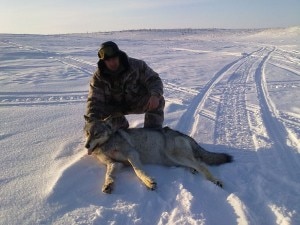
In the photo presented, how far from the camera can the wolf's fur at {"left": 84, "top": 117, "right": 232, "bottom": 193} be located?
4195 millimetres

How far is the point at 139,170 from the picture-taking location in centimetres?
391

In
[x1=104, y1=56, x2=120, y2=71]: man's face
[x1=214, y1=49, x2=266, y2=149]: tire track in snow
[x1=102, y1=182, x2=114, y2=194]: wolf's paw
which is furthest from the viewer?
[x1=214, y1=49, x2=266, y2=149]: tire track in snow

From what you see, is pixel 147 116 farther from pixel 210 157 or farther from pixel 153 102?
pixel 210 157

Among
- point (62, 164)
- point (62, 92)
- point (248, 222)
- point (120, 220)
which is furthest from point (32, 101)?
point (248, 222)

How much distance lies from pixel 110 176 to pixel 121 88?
1.50 meters

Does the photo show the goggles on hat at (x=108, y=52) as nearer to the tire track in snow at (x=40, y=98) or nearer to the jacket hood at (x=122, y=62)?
the jacket hood at (x=122, y=62)

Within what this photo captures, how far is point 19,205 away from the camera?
3270 millimetres

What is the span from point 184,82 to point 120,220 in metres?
6.81

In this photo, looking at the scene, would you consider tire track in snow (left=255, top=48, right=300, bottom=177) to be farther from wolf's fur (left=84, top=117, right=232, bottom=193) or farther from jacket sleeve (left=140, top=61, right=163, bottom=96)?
jacket sleeve (left=140, top=61, right=163, bottom=96)

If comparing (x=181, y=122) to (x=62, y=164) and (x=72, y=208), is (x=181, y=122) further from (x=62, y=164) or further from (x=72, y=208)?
(x=72, y=208)

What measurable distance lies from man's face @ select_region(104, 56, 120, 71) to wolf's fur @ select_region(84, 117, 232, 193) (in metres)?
0.74

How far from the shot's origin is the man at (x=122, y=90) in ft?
15.4

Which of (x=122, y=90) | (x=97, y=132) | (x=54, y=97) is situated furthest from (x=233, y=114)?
(x=54, y=97)

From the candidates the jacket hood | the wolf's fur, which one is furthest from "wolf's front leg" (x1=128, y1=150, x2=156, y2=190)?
the jacket hood
